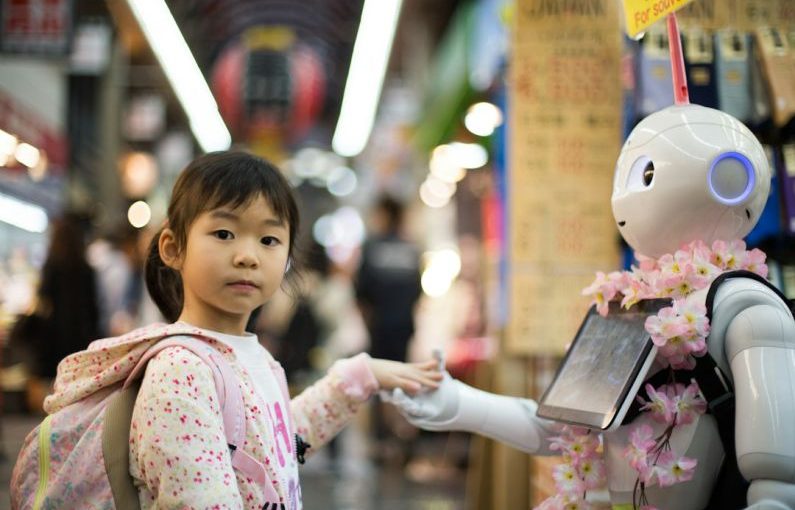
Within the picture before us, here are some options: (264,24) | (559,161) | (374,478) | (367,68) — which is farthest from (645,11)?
(264,24)

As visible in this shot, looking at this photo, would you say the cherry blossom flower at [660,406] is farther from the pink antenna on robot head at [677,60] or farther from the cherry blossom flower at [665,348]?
the pink antenna on robot head at [677,60]

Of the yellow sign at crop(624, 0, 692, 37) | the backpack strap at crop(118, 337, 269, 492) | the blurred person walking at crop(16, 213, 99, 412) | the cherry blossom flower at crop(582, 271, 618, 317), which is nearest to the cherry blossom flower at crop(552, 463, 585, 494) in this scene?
the cherry blossom flower at crop(582, 271, 618, 317)

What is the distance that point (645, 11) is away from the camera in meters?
2.50

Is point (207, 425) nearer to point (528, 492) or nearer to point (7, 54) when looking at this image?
point (528, 492)

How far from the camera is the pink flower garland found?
209 cm

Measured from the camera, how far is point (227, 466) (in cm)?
188

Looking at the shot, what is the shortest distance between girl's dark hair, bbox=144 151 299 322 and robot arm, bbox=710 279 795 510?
100cm

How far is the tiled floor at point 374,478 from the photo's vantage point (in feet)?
19.2

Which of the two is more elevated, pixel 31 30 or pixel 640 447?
pixel 31 30

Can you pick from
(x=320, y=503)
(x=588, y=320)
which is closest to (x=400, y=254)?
(x=320, y=503)

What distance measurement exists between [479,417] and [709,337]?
694 mm

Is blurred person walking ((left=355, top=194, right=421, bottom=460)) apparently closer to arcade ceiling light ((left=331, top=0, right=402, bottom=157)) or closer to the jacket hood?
arcade ceiling light ((left=331, top=0, right=402, bottom=157))

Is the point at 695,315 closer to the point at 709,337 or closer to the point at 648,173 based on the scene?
the point at 709,337

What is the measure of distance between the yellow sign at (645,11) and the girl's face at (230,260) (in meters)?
1.09
